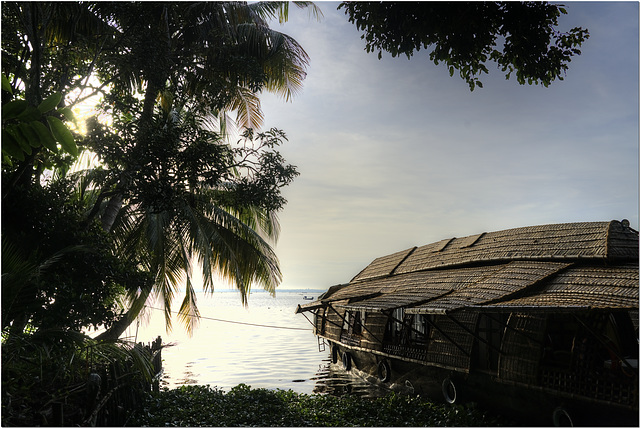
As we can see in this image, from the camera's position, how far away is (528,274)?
9.68 metres

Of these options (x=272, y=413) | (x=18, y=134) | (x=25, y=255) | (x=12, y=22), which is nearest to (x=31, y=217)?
(x=25, y=255)

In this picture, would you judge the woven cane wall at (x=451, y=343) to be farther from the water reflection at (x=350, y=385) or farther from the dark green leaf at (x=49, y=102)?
the dark green leaf at (x=49, y=102)

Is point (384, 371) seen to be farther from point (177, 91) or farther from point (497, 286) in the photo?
point (177, 91)

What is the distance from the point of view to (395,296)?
12.0m

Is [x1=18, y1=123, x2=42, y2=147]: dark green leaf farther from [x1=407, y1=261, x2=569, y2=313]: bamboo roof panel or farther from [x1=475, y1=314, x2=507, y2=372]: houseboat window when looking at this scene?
[x1=475, y1=314, x2=507, y2=372]: houseboat window

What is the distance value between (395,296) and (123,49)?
8.32m

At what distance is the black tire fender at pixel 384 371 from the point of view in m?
13.2

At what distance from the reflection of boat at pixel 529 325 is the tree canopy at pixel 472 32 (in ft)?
12.1

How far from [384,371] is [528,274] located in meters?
5.45

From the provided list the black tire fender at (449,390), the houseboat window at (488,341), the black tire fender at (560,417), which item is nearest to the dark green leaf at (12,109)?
the black tire fender at (560,417)

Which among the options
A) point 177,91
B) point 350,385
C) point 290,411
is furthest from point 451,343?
point 177,91

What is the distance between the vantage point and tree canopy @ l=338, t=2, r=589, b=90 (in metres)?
8.20

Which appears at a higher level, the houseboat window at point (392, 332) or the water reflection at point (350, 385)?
the houseboat window at point (392, 332)

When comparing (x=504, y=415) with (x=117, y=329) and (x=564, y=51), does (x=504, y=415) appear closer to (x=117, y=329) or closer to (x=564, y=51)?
(x=564, y=51)
